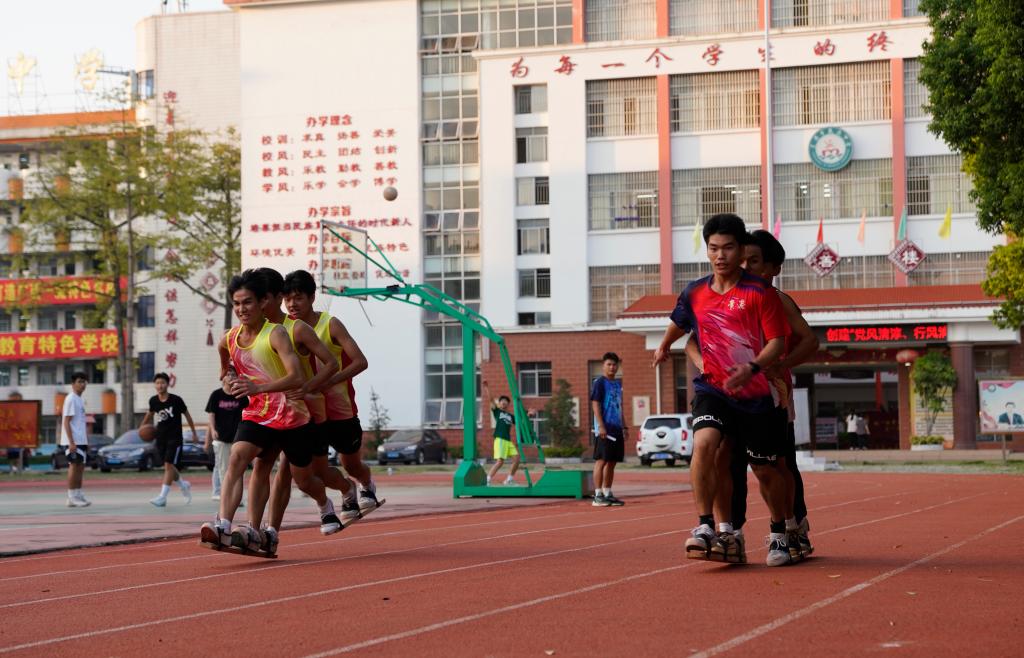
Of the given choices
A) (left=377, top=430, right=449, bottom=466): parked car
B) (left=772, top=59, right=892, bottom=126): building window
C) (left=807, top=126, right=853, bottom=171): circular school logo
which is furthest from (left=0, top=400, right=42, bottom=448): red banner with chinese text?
(left=807, top=126, right=853, bottom=171): circular school logo

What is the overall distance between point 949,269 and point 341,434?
45.6m

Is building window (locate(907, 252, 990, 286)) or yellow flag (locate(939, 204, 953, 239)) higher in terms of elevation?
yellow flag (locate(939, 204, 953, 239))

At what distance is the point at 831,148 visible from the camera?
54875 mm

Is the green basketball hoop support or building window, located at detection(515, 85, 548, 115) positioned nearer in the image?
the green basketball hoop support

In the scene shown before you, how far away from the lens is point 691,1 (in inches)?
2250

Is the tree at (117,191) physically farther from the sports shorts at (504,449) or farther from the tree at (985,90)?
the tree at (985,90)

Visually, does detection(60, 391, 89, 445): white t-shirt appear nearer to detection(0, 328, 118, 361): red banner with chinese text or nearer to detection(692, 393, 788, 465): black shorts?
detection(692, 393, 788, 465): black shorts

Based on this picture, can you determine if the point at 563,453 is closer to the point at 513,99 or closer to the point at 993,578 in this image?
the point at 513,99

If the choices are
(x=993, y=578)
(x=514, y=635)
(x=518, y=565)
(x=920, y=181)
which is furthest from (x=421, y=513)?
A: (x=920, y=181)

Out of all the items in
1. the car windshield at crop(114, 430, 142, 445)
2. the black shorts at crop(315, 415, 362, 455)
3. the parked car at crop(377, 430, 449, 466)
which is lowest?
the parked car at crop(377, 430, 449, 466)

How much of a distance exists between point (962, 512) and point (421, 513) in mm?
5806

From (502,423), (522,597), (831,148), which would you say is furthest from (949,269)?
(522,597)

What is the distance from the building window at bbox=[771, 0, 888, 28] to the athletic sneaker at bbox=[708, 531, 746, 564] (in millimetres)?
48457

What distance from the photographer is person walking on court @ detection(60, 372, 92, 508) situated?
68.1 ft
